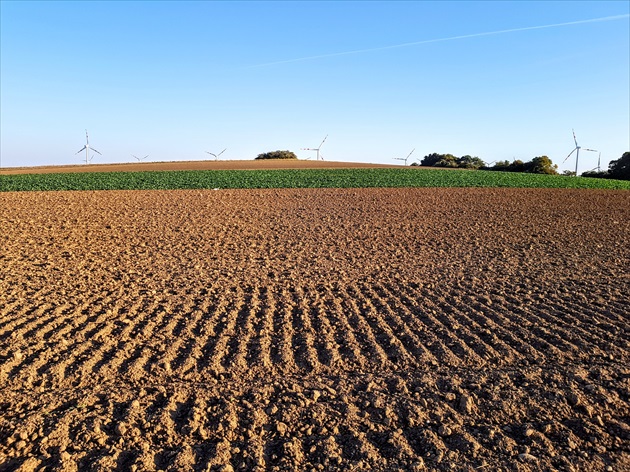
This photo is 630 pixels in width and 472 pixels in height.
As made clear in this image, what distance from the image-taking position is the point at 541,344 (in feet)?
22.2

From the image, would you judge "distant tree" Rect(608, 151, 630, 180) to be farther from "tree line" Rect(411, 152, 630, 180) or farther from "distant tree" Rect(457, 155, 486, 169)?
"distant tree" Rect(457, 155, 486, 169)

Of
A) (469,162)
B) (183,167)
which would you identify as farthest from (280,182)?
(469,162)

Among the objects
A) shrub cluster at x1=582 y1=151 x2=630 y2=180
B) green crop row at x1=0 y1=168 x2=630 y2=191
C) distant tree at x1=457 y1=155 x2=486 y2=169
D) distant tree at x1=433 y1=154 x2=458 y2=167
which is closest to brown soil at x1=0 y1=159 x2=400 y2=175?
green crop row at x1=0 y1=168 x2=630 y2=191

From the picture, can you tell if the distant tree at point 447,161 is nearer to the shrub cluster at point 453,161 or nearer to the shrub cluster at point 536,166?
the shrub cluster at point 453,161

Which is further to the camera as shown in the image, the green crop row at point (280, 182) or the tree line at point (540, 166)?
the tree line at point (540, 166)

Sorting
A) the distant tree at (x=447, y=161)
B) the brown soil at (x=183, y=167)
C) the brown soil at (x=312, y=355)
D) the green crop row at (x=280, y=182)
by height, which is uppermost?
the distant tree at (x=447, y=161)

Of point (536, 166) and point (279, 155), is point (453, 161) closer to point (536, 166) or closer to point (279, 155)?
point (536, 166)

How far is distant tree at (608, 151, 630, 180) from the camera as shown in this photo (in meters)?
57.1

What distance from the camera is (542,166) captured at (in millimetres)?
A: 61312

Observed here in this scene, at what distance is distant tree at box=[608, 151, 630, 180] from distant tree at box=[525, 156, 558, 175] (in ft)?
19.9

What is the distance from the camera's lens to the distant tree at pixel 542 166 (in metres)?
61.0

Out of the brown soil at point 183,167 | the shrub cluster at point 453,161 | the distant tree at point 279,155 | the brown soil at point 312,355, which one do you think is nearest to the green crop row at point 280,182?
the brown soil at point 183,167

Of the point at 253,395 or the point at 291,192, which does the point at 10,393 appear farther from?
the point at 291,192

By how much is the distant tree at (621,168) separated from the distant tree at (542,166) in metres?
6.05
